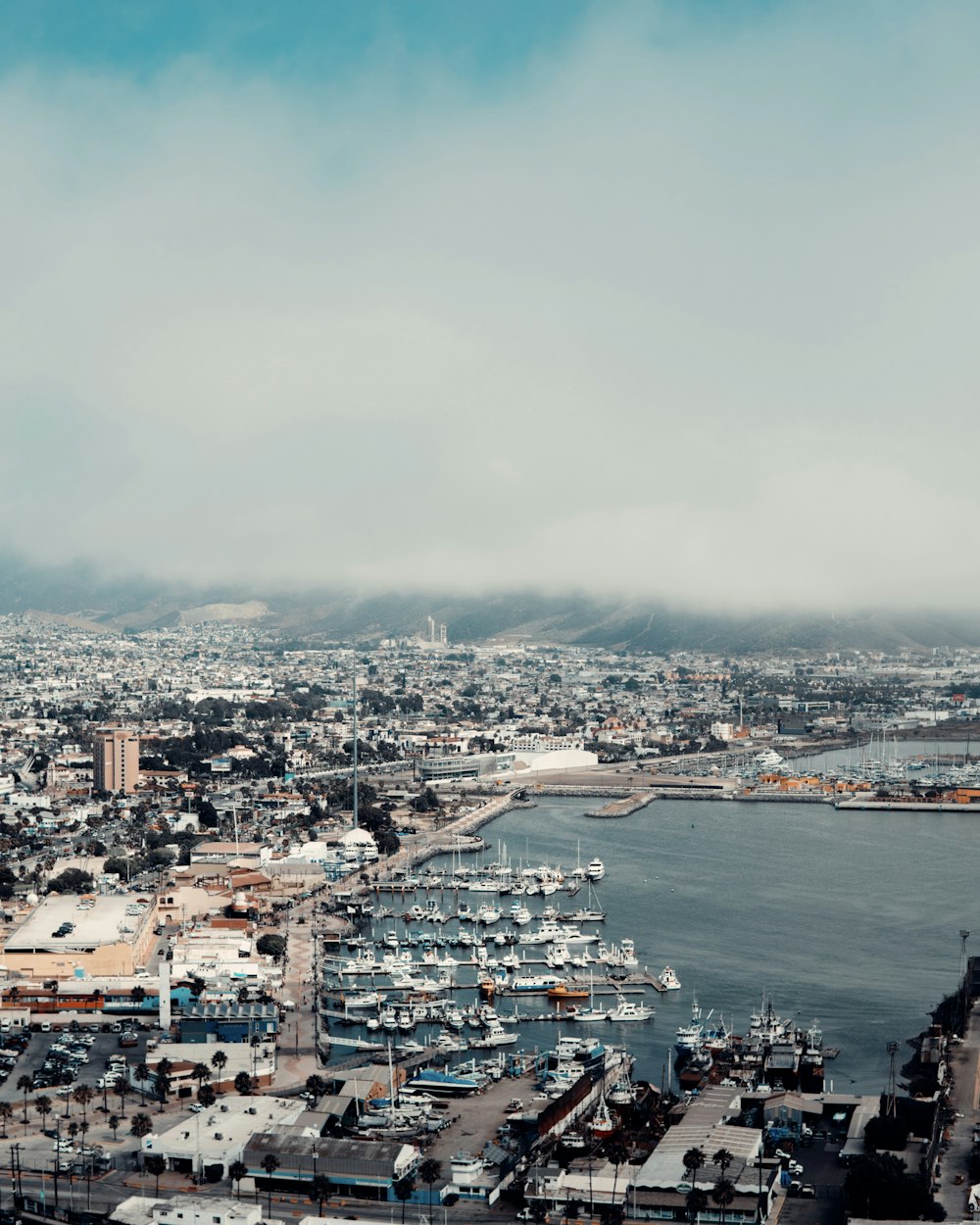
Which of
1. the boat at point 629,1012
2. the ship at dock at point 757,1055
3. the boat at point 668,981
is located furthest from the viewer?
the boat at point 668,981

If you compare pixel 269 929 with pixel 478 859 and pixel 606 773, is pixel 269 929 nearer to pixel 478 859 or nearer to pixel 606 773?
pixel 478 859

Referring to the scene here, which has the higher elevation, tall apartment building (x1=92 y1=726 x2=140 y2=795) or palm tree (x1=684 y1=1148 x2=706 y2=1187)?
tall apartment building (x1=92 y1=726 x2=140 y2=795)

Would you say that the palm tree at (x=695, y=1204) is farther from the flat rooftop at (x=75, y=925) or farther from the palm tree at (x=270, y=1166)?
the flat rooftop at (x=75, y=925)

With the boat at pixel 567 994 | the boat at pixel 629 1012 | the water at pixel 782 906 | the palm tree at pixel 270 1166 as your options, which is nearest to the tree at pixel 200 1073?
the palm tree at pixel 270 1166

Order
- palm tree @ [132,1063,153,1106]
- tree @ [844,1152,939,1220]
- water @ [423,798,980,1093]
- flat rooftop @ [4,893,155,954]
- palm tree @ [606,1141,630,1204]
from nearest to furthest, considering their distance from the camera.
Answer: tree @ [844,1152,939,1220]
palm tree @ [606,1141,630,1204]
palm tree @ [132,1063,153,1106]
water @ [423,798,980,1093]
flat rooftop @ [4,893,155,954]

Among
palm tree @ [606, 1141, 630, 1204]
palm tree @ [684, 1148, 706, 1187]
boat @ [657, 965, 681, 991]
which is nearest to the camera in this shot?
palm tree @ [684, 1148, 706, 1187]

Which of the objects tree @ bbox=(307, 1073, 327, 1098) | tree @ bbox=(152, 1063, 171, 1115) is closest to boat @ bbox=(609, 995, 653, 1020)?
tree @ bbox=(307, 1073, 327, 1098)

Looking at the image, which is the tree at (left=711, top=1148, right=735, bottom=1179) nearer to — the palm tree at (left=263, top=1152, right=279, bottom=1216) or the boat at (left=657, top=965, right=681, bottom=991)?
the palm tree at (left=263, top=1152, right=279, bottom=1216)
